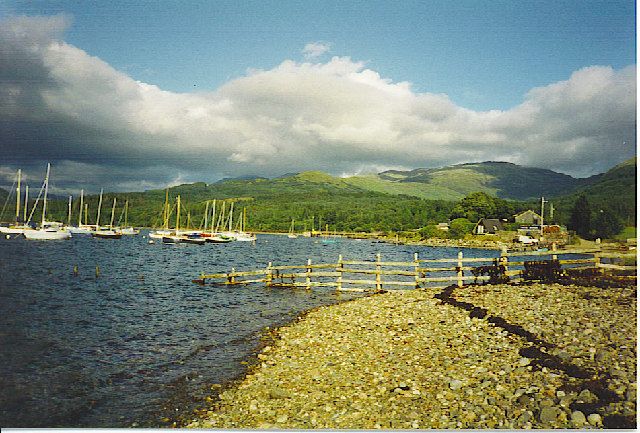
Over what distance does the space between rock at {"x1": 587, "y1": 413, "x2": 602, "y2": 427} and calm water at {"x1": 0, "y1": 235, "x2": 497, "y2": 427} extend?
6.04m

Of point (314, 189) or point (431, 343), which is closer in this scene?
point (431, 343)

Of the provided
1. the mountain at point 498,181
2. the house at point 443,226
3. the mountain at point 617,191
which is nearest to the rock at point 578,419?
the mountain at point 617,191

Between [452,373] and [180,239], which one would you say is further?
[180,239]

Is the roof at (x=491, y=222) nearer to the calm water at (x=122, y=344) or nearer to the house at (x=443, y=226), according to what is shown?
the house at (x=443, y=226)

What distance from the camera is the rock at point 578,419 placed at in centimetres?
523

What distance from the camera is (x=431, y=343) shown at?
351 inches

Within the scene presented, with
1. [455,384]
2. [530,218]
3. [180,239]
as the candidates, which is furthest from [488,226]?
[180,239]

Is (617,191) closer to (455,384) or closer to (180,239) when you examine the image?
(455,384)

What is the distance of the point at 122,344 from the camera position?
36.0 ft

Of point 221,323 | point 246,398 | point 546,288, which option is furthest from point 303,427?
point 546,288

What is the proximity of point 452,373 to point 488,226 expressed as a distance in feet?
86.1

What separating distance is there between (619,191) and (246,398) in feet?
31.4

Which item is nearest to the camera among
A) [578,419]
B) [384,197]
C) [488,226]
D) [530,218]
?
[578,419]

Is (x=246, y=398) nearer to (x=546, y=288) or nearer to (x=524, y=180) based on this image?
(x=546, y=288)
